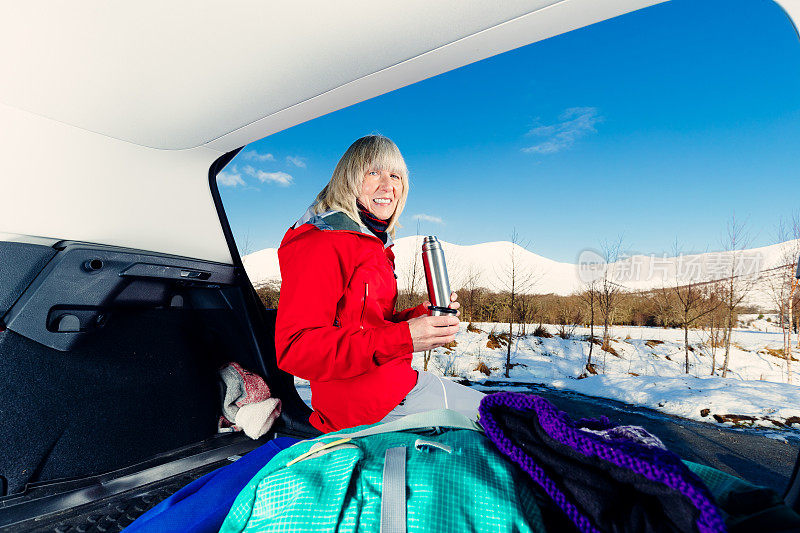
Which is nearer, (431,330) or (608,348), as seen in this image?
(431,330)

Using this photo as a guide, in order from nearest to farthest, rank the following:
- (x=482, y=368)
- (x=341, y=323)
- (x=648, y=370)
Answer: (x=341, y=323) → (x=648, y=370) → (x=482, y=368)

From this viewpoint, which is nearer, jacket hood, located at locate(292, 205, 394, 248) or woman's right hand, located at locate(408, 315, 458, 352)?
woman's right hand, located at locate(408, 315, 458, 352)

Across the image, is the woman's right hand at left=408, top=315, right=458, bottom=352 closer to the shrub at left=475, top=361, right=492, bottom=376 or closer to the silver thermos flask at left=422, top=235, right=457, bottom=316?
the silver thermos flask at left=422, top=235, right=457, bottom=316

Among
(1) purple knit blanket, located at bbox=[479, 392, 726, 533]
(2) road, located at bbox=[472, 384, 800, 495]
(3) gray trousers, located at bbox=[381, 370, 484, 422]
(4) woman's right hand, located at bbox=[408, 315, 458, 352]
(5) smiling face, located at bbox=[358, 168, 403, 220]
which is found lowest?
(2) road, located at bbox=[472, 384, 800, 495]

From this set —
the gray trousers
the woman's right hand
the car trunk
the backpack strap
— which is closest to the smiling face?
the woman's right hand

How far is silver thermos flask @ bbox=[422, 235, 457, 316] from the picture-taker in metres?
1.08

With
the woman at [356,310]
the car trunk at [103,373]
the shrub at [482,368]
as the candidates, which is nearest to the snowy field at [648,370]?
the shrub at [482,368]

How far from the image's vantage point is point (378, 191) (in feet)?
4.50

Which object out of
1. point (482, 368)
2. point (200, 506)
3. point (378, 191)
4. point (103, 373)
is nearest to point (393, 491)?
point (200, 506)

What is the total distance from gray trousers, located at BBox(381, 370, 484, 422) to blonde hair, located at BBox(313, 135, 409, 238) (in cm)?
64

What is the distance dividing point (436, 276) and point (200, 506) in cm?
72

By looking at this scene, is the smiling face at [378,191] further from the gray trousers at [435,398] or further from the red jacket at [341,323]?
the gray trousers at [435,398]

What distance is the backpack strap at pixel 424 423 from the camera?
2.50ft

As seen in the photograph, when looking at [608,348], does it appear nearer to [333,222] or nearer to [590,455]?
[333,222]
